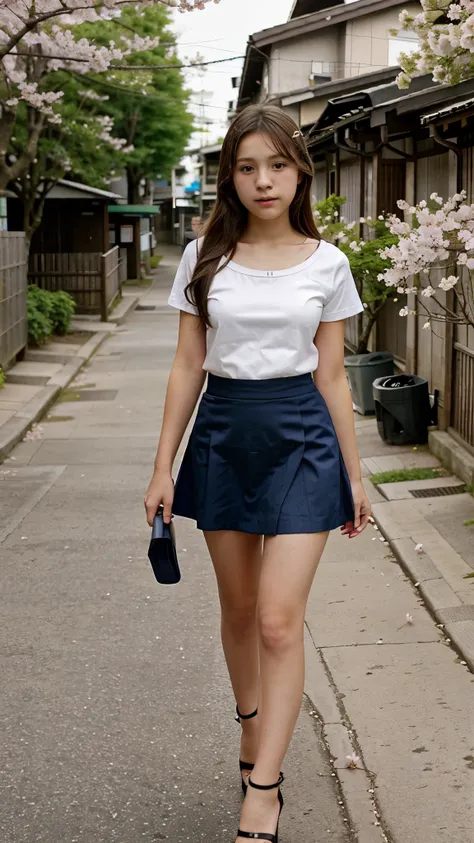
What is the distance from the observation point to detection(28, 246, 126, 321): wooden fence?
2705cm

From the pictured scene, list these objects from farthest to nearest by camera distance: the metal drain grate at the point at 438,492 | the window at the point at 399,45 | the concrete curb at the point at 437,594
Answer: the window at the point at 399,45
the metal drain grate at the point at 438,492
the concrete curb at the point at 437,594

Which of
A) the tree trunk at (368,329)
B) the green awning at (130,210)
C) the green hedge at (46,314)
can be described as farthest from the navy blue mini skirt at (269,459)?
the green awning at (130,210)

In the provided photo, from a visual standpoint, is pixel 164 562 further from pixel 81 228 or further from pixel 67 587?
pixel 81 228

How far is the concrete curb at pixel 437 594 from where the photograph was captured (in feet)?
17.8

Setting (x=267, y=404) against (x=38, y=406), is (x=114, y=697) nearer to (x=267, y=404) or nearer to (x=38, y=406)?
(x=267, y=404)

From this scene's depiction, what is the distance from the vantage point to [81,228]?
2978 centimetres

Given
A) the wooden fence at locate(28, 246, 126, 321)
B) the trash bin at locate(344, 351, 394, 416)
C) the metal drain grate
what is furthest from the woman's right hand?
the wooden fence at locate(28, 246, 126, 321)

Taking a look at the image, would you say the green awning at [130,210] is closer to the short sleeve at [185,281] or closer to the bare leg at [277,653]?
the short sleeve at [185,281]

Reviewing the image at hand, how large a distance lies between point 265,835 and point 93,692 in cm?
182

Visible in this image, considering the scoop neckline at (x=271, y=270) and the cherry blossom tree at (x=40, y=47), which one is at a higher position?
the cherry blossom tree at (x=40, y=47)

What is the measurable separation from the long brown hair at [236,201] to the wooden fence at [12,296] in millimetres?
12973

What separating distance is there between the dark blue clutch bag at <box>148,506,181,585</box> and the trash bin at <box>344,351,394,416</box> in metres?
9.25

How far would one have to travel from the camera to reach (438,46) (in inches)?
258

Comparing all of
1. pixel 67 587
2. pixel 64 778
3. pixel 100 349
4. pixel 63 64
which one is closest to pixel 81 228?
pixel 100 349
